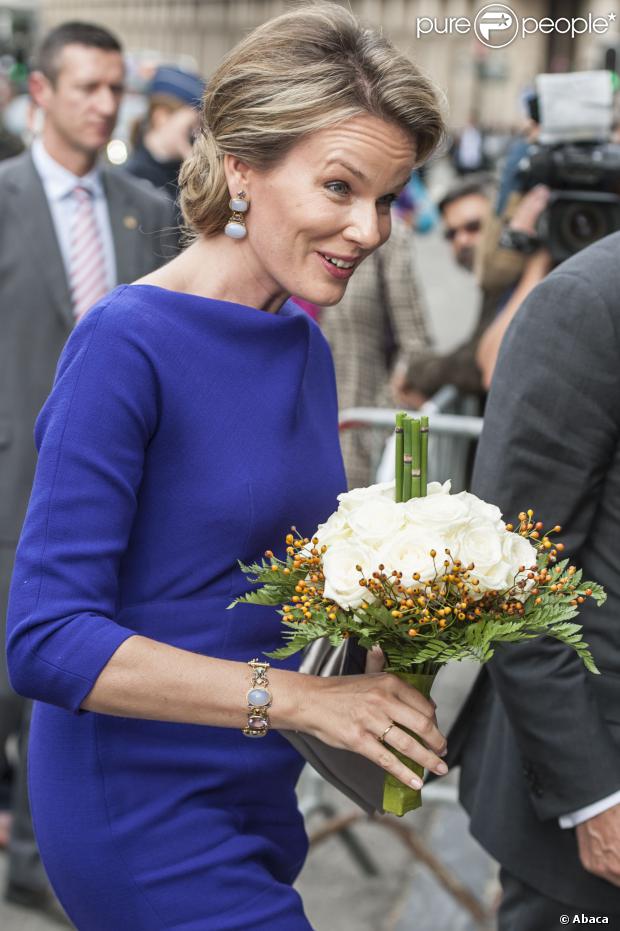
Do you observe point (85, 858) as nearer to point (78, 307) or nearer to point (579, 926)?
point (579, 926)

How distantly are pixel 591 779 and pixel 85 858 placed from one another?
2.87 ft

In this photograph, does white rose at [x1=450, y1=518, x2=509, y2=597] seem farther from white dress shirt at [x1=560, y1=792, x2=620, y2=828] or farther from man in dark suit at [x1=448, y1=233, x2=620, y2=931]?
white dress shirt at [x1=560, y1=792, x2=620, y2=828]

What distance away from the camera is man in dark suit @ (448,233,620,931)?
2.22 metres

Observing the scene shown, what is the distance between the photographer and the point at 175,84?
7.84 meters

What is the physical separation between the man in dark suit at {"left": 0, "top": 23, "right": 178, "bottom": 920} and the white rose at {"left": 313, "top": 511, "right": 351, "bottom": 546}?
2114 mm

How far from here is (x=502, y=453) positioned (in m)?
2.30

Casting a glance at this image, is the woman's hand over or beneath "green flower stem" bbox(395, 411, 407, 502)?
beneath

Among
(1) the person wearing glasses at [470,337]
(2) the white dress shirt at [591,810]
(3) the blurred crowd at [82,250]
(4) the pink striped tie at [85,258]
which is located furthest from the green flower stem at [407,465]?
(1) the person wearing glasses at [470,337]

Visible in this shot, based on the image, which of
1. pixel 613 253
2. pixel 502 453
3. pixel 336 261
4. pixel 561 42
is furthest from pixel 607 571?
pixel 561 42

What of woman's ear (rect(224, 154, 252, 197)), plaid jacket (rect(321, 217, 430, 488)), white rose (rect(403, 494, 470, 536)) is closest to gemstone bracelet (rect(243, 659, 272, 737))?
white rose (rect(403, 494, 470, 536))

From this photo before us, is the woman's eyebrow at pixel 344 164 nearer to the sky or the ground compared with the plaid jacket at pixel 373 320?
nearer to the sky

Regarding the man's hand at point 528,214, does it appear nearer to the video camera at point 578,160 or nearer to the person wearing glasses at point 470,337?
the video camera at point 578,160

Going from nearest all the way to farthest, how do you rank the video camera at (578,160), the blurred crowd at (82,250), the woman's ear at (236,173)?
the woman's ear at (236,173), the video camera at (578,160), the blurred crowd at (82,250)

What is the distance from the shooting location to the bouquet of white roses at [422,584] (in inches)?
72.9
